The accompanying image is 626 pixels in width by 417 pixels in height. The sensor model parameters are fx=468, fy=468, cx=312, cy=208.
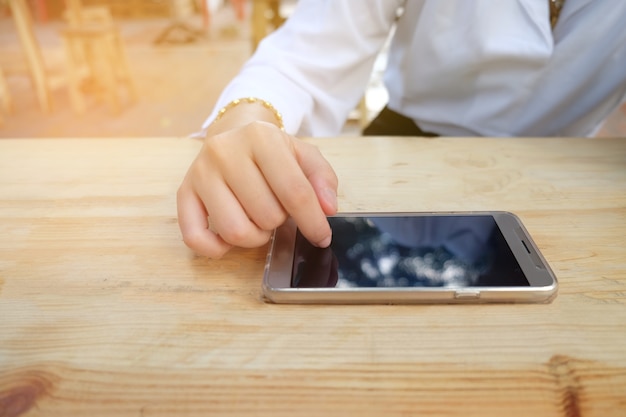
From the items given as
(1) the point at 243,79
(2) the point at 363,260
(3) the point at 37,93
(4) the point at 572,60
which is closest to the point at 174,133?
(3) the point at 37,93

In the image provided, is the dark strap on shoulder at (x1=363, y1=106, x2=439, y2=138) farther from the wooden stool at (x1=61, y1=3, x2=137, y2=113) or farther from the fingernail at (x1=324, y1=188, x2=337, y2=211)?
the wooden stool at (x1=61, y1=3, x2=137, y2=113)

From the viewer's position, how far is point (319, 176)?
0.35m

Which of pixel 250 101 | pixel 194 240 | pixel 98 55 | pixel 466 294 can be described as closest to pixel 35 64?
pixel 98 55

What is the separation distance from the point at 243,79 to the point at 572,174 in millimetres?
369

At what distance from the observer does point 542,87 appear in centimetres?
63

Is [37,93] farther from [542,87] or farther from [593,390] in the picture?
[593,390]

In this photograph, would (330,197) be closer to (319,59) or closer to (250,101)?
(250,101)

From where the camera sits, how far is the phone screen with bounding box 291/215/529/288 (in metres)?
0.30

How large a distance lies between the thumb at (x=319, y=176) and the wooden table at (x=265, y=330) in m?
0.06

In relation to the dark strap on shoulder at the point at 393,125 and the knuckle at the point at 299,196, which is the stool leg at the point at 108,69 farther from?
the knuckle at the point at 299,196

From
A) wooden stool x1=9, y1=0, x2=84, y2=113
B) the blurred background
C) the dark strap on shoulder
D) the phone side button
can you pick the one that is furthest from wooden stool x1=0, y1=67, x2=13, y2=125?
the phone side button

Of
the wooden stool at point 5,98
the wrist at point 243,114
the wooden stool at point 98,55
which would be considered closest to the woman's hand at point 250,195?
the wrist at point 243,114

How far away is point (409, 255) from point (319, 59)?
1.31ft

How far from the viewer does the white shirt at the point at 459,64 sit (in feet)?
1.86
